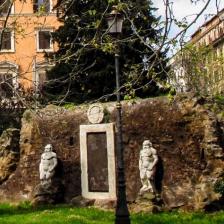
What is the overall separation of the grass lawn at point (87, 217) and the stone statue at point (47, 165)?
1.26 m

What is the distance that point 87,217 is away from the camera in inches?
627

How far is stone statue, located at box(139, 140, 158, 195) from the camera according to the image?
16.9 meters

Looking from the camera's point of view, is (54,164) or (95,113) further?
(54,164)

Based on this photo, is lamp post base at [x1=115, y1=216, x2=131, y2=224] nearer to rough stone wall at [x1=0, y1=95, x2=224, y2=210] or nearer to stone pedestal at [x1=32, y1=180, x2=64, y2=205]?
rough stone wall at [x1=0, y1=95, x2=224, y2=210]

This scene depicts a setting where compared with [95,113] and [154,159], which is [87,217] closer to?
[154,159]

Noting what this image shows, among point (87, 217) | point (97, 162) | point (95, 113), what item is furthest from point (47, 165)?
point (87, 217)

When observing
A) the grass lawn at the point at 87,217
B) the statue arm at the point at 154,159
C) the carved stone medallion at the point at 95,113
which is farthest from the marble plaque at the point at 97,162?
the statue arm at the point at 154,159

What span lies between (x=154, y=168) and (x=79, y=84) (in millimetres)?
13135

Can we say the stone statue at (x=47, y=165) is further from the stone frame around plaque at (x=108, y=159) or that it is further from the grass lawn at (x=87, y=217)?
the grass lawn at (x=87, y=217)

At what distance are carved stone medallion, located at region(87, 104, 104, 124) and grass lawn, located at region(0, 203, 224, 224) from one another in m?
2.63

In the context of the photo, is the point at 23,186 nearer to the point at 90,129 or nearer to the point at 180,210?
the point at 90,129

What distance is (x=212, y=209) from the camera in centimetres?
1619

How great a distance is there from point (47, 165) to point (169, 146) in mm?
3973

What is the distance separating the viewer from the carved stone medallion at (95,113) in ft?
60.2
